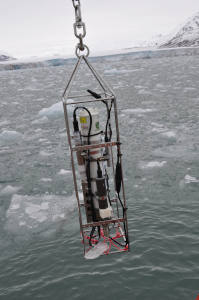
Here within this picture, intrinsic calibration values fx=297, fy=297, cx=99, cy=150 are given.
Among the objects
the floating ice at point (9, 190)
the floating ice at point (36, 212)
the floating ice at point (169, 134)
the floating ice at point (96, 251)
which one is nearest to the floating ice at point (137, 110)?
the floating ice at point (169, 134)

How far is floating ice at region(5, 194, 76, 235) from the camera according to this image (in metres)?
7.89

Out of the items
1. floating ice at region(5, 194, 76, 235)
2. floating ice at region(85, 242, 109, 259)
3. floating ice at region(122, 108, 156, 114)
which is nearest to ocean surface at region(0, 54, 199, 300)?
floating ice at region(5, 194, 76, 235)

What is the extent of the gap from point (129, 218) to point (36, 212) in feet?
8.90

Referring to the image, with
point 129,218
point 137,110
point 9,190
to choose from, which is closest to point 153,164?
point 129,218

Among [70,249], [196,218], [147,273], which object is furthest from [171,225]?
[70,249]

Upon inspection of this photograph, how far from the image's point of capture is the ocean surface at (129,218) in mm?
5680

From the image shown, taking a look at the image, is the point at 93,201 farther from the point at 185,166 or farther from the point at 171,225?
the point at 185,166

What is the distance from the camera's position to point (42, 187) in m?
9.88

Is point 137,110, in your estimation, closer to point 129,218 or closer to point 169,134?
point 169,134

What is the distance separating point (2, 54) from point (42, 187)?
189383mm

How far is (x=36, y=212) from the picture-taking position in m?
8.51

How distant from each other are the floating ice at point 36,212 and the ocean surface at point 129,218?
0.09 ft

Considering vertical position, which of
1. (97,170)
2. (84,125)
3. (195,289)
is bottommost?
(195,289)

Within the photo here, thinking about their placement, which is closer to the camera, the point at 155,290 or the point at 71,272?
the point at 155,290
